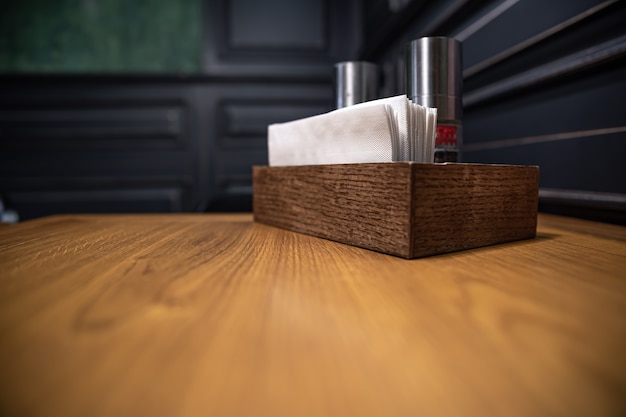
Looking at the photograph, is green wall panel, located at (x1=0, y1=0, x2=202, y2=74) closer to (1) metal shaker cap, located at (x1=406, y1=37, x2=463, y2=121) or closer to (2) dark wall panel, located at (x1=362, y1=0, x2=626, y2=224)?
(2) dark wall panel, located at (x1=362, y1=0, x2=626, y2=224)

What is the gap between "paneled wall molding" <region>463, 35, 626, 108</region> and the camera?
503 millimetres

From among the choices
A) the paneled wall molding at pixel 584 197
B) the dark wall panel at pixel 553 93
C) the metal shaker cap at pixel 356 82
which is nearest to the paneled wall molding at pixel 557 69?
the dark wall panel at pixel 553 93

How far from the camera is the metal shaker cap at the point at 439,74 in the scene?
416mm

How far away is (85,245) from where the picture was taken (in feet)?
1.17

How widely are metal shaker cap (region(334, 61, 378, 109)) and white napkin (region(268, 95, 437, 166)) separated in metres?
0.14

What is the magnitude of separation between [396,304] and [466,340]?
0.14 feet

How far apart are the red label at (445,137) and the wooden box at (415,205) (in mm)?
63

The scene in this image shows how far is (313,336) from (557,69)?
1.97ft

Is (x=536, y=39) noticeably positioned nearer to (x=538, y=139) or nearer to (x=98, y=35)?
(x=538, y=139)

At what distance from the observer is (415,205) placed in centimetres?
30

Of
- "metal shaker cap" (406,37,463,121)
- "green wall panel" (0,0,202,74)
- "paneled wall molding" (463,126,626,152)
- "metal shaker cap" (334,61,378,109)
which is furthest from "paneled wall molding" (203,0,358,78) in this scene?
"metal shaker cap" (406,37,463,121)

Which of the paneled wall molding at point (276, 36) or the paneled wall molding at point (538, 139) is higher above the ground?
the paneled wall molding at point (276, 36)

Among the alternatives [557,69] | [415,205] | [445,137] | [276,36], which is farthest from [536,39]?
[276,36]

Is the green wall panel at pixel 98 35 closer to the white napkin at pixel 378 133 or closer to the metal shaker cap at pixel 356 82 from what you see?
the metal shaker cap at pixel 356 82
